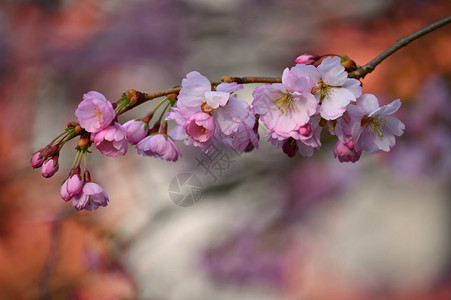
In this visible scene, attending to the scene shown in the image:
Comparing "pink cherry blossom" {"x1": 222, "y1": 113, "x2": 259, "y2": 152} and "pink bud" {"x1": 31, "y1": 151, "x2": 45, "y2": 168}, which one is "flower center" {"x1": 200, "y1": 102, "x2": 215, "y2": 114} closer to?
"pink cherry blossom" {"x1": 222, "y1": 113, "x2": 259, "y2": 152}

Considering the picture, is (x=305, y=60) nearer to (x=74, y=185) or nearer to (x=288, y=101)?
(x=288, y=101)

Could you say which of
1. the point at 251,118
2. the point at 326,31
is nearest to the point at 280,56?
the point at 326,31

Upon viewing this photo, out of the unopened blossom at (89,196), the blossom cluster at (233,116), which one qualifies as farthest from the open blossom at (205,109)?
the unopened blossom at (89,196)

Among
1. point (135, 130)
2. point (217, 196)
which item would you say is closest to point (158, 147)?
point (135, 130)

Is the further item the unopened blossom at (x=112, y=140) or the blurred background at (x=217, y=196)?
the blurred background at (x=217, y=196)

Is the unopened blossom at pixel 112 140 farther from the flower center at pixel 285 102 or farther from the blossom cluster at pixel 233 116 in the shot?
the flower center at pixel 285 102

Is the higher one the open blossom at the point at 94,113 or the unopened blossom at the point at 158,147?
the open blossom at the point at 94,113

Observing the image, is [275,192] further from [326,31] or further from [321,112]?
[321,112]

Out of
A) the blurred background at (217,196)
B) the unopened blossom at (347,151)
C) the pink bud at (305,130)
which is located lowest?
the unopened blossom at (347,151)
